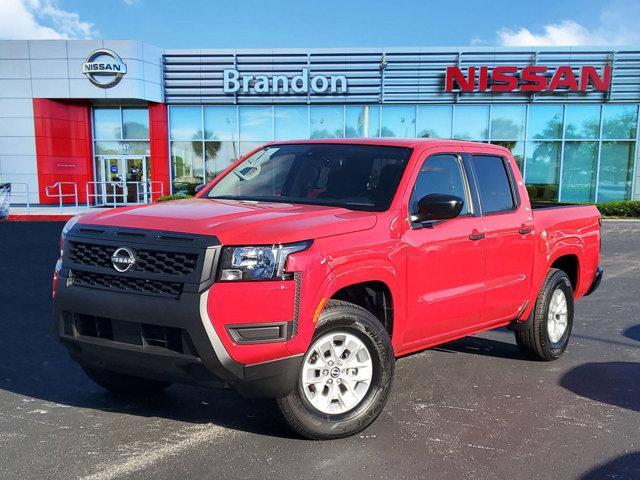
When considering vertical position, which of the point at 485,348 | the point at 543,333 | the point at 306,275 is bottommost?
the point at 485,348

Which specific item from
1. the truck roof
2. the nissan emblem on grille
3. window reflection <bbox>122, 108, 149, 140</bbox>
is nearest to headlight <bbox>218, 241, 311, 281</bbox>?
the nissan emblem on grille

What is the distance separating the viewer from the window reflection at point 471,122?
25469mm

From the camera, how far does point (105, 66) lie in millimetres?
25203

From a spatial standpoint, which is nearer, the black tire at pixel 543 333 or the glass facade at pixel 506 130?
the black tire at pixel 543 333

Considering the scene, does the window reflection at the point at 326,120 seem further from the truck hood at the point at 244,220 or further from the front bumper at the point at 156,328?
the front bumper at the point at 156,328

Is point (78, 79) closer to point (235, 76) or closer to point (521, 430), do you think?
point (235, 76)

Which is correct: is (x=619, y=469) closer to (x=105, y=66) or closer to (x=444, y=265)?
(x=444, y=265)

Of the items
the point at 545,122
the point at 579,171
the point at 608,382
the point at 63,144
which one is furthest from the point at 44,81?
the point at 608,382

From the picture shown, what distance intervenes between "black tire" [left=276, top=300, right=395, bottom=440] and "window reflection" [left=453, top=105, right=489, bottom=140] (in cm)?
2298

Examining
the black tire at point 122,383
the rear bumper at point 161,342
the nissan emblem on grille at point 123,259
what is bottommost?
the black tire at point 122,383

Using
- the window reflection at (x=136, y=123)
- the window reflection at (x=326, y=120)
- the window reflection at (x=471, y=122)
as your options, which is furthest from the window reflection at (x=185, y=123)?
the window reflection at (x=471, y=122)

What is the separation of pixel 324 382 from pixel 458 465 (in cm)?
92

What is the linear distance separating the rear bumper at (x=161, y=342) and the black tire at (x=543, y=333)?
2.91 meters

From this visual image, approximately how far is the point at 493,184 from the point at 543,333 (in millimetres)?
1474
